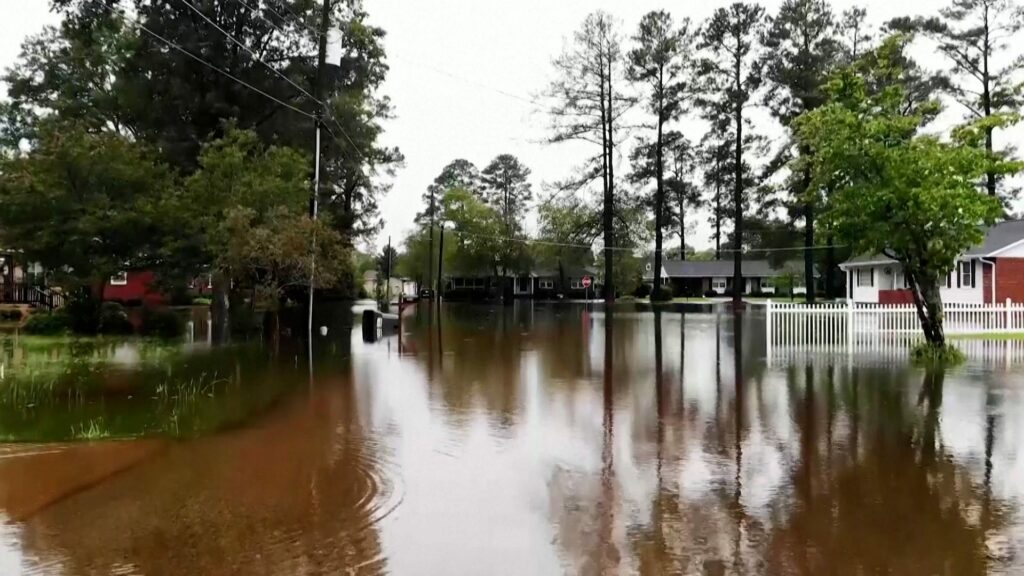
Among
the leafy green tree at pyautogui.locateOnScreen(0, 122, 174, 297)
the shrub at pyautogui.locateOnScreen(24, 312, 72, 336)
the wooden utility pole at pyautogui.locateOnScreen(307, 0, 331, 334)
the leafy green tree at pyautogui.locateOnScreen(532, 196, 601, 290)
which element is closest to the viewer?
the leafy green tree at pyautogui.locateOnScreen(0, 122, 174, 297)

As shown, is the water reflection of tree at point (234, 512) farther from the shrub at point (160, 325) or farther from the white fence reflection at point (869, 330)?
the shrub at point (160, 325)

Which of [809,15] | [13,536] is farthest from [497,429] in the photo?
[809,15]

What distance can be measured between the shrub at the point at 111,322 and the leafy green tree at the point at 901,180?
18955mm

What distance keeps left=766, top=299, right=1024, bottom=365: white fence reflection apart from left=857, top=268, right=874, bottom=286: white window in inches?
678

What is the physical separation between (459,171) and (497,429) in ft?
299

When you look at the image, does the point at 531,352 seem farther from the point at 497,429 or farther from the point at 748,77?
the point at 748,77

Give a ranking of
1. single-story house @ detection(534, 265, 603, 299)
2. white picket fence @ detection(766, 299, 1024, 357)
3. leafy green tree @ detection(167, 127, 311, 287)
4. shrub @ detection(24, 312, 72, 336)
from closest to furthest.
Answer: white picket fence @ detection(766, 299, 1024, 357) → leafy green tree @ detection(167, 127, 311, 287) → shrub @ detection(24, 312, 72, 336) → single-story house @ detection(534, 265, 603, 299)

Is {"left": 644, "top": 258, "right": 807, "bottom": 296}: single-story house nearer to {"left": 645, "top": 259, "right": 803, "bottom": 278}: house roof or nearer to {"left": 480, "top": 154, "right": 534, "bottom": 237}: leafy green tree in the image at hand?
{"left": 645, "top": 259, "right": 803, "bottom": 278}: house roof

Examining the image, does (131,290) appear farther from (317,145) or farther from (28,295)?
(317,145)

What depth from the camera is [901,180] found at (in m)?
15.5

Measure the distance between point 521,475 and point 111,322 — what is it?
2034 cm

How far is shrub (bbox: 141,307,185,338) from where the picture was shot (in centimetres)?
2244

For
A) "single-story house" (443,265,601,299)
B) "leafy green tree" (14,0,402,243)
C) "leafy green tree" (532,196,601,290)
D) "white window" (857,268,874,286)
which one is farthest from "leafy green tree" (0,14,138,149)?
"single-story house" (443,265,601,299)

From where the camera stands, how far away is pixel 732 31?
47.7 m
